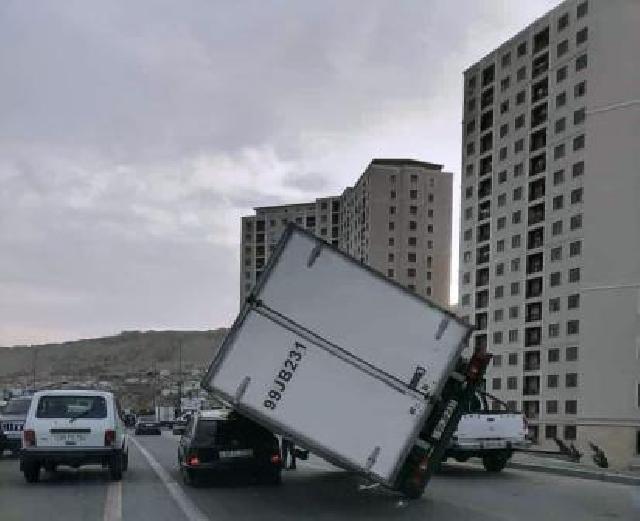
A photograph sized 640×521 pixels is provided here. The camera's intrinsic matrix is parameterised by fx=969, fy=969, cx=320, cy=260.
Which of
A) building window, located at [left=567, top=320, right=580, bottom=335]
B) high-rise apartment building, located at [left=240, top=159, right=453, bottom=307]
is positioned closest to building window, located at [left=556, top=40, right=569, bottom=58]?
building window, located at [left=567, top=320, right=580, bottom=335]

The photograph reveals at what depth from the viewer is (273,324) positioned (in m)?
12.6

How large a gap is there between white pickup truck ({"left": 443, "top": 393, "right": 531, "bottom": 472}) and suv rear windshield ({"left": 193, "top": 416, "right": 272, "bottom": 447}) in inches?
202

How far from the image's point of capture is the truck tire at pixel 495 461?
70.2ft

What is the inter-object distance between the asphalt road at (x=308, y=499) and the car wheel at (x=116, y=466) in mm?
220

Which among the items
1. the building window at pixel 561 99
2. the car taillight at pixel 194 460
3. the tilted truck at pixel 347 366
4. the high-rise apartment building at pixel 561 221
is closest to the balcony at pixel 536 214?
the high-rise apartment building at pixel 561 221

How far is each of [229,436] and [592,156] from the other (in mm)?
68718

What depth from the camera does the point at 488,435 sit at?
20.8 metres

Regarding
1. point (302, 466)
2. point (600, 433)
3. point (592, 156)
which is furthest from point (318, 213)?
point (302, 466)

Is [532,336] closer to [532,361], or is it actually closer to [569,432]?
[532,361]

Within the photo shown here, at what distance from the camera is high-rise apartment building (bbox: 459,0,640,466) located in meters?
74.1

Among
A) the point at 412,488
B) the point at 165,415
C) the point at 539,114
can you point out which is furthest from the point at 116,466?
the point at 539,114

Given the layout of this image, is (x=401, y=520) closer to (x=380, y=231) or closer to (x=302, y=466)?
(x=302, y=466)

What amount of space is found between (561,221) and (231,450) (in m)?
72.3

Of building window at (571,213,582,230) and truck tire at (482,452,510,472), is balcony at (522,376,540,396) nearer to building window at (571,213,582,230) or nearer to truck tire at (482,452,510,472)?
building window at (571,213,582,230)
